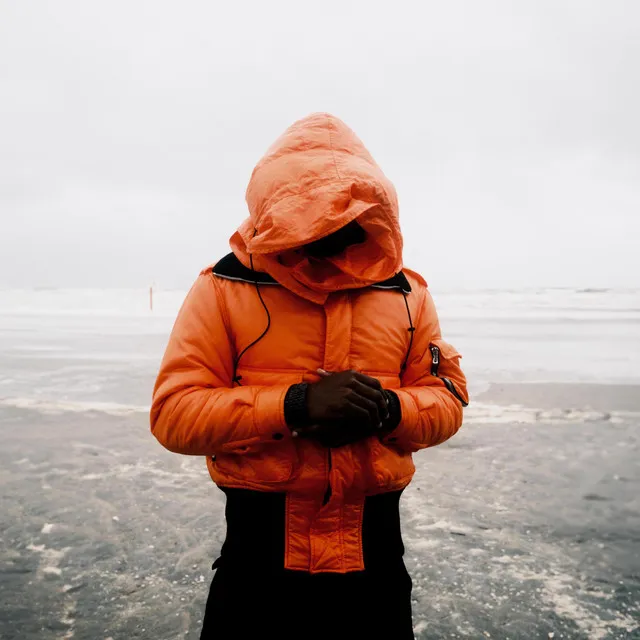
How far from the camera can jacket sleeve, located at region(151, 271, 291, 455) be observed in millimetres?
1604

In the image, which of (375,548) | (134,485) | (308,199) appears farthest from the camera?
(134,485)

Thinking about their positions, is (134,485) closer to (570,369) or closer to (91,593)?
(91,593)

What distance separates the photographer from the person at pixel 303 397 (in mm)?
1627

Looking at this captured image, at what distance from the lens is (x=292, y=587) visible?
1.73m

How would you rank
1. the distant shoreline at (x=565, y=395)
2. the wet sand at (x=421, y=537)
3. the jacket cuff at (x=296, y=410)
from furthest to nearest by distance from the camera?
the distant shoreline at (x=565, y=395)
the wet sand at (x=421, y=537)
the jacket cuff at (x=296, y=410)

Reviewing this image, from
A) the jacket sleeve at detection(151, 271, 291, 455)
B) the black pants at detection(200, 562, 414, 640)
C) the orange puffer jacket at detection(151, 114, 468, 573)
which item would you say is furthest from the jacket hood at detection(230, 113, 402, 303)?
the black pants at detection(200, 562, 414, 640)

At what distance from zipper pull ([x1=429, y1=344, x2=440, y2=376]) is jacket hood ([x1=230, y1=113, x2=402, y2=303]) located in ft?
0.94

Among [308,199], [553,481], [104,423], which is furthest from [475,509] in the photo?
[104,423]

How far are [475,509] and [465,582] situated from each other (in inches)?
35.9

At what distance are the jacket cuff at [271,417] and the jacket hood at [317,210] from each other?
0.31 metres

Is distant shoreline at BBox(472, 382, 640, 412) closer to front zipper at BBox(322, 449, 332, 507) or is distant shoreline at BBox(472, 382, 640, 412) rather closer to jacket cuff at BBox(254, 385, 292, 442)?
front zipper at BBox(322, 449, 332, 507)

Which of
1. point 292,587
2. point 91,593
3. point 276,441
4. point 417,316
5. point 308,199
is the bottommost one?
point 91,593

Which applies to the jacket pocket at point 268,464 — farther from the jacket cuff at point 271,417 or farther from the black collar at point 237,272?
the black collar at point 237,272

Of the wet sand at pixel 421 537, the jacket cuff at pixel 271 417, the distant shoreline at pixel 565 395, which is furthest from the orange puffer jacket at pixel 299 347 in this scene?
the distant shoreline at pixel 565 395
